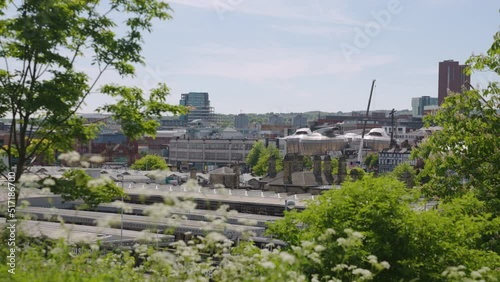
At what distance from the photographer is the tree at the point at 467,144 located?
2042 cm

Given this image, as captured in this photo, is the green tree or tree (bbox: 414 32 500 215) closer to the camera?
tree (bbox: 414 32 500 215)

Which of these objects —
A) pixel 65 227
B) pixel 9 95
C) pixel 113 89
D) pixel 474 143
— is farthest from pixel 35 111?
pixel 474 143

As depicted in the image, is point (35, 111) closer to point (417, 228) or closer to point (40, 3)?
point (40, 3)

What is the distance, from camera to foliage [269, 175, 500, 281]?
46.1ft

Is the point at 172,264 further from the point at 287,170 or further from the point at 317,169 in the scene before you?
the point at 317,169

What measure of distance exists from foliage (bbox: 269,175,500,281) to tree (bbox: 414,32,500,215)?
511cm

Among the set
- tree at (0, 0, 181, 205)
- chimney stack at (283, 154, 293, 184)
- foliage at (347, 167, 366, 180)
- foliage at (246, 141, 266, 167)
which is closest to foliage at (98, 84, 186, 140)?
tree at (0, 0, 181, 205)

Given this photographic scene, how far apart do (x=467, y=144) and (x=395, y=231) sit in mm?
7240

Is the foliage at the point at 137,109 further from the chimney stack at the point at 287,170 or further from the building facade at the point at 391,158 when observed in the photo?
the building facade at the point at 391,158

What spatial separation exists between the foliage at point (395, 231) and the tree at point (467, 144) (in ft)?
16.8

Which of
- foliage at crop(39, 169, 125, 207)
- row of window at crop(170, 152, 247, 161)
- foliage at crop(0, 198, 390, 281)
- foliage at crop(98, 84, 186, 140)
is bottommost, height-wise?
row of window at crop(170, 152, 247, 161)

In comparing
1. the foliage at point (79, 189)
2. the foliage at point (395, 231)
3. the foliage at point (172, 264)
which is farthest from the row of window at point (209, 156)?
the foliage at point (172, 264)

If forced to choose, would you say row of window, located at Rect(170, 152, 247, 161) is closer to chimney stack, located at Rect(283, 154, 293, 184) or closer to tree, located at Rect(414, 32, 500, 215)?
chimney stack, located at Rect(283, 154, 293, 184)

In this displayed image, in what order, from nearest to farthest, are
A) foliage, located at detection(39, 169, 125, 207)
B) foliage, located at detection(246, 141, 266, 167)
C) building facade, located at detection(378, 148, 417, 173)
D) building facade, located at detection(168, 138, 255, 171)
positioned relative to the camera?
foliage, located at detection(39, 169, 125, 207), building facade, located at detection(378, 148, 417, 173), foliage, located at detection(246, 141, 266, 167), building facade, located at detection(168, 138, 255, 171)
